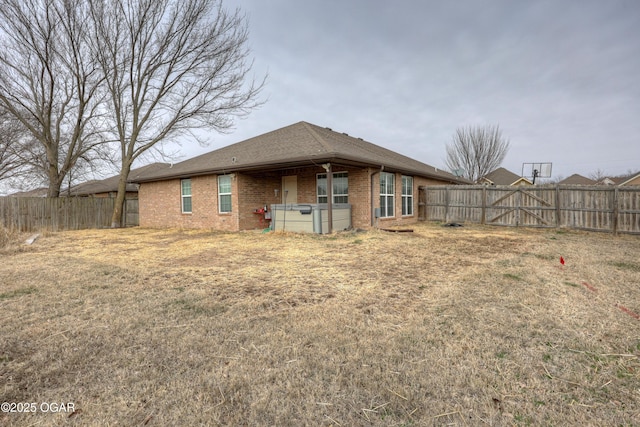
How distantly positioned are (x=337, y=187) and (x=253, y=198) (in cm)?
364

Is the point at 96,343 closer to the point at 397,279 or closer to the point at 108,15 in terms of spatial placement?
the point at 397,279

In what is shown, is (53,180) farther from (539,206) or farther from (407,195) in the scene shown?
(539,206)

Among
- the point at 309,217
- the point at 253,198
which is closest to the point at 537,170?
the point at 309,217

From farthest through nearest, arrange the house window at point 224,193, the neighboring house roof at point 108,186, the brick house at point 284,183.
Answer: the neighboring house roof at point 108,186
the house window at point 224,193
the brick house at point 284,183

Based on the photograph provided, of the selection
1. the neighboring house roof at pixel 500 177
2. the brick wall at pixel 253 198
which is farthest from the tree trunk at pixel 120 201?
the neighboring house roof at pixel 500 177

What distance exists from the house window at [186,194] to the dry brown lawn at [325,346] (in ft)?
30.5

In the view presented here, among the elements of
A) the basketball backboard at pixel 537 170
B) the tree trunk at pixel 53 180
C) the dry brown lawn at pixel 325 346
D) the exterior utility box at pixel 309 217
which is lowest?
the dry brown lawn at pixel 325 346

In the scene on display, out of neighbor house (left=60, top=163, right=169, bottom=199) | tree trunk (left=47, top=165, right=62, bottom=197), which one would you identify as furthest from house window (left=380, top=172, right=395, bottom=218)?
tree trunk (left=47, top=165, right=62, bottom=197)

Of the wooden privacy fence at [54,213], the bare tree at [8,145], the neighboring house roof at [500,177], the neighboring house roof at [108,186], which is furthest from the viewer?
the neighboring house roof at [500,177]

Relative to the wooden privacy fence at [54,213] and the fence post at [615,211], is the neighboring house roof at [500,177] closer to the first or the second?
the fence post at [615,211]

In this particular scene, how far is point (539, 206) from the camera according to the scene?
39.3 feet

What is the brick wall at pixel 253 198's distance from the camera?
1116 cm

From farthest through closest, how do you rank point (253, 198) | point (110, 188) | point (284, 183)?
point (110, 188)
point (284, 183)
point (253, 198)

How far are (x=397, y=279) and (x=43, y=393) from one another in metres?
4.01
